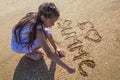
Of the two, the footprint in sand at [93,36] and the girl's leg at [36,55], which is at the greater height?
the footprint in sand at [93,36]

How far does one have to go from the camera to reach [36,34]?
2664 millimetres

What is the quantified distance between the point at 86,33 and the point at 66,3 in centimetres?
87

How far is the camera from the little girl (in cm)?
247

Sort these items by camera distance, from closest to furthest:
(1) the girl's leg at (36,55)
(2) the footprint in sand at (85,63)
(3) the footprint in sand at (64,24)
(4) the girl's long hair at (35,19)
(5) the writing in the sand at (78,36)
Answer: (4) the girl's long hair at (35,19) → (2) the footprint in sand at (85,63) → (5) the writing in the sand at (78,36) → (1) the girl's leg at (36,55) → (3) the footprint in sand at (64,24)

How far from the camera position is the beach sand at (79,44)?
113 inches

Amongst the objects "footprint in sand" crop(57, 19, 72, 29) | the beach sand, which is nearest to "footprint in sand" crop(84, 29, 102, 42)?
the beach sand

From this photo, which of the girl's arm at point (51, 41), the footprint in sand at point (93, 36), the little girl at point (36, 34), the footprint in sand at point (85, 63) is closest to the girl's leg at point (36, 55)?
the little girl at point (36, 34)

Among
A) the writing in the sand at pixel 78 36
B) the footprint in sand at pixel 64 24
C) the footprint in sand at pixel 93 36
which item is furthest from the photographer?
the footprint in sand at pixel 64 24

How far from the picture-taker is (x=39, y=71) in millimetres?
2975

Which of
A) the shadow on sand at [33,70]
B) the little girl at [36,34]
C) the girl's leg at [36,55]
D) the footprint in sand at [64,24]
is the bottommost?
the shadow on sand at [33,70]

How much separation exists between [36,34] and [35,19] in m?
0.16

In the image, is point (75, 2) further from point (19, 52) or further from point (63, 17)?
point (19, 52)

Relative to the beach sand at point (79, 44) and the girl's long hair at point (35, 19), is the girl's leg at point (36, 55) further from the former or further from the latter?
the girl's long hair at point (35, 19)

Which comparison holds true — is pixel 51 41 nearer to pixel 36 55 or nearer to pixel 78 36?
pixel 36 55
